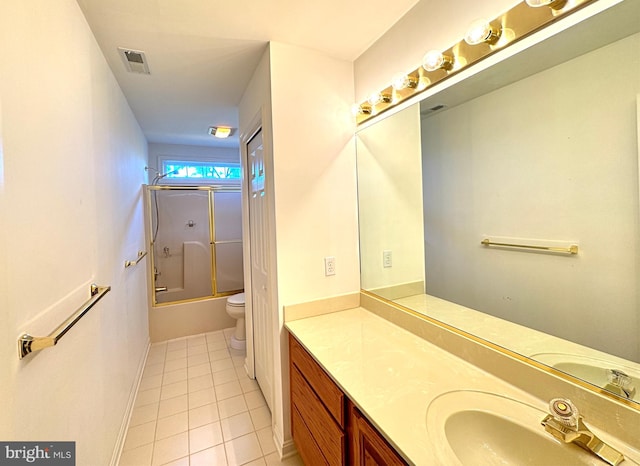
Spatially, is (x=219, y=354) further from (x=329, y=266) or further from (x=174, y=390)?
(x=329, y=266)

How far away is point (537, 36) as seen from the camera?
0.97 metres

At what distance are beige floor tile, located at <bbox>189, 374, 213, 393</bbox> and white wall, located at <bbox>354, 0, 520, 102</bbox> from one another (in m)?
2.55

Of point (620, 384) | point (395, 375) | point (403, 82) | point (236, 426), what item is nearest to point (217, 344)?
point (236, 426)

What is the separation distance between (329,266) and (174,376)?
6.23 ft

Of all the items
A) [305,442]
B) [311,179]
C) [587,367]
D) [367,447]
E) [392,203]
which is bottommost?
[305,442]

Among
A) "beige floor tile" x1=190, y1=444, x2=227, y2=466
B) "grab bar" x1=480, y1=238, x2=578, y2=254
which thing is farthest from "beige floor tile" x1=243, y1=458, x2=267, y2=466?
"grab bar" x1=480, y1=238, x2=578, y2=254

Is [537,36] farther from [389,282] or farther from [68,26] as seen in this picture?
[68,26]

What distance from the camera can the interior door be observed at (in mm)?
1899

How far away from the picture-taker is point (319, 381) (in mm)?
1223

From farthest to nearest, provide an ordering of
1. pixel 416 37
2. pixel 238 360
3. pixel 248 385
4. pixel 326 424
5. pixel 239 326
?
pixel 239 326 → pixel 238 360 → pixel 248 385 → pixel 416 37 → pixel 326 424

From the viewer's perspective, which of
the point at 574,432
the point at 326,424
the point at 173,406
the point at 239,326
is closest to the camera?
the point at 574,432

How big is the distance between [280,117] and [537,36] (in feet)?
3.89

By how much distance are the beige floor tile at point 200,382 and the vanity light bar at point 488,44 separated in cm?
257

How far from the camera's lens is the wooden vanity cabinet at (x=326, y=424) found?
2.93 feet
